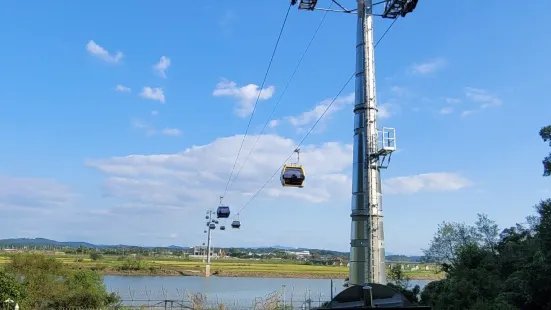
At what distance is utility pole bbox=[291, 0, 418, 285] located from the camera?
1435cm

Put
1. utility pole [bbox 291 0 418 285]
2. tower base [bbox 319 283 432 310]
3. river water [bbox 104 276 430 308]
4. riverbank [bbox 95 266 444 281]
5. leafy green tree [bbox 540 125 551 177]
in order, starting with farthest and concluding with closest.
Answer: riverbank [bbox 95 266 444 281]
river water [bbox 104 276 430 308]
leafy green tree [bbox 540 125 551 177]
utility pole [bbox 291 0 418 285]
tower base [bbox 319 283 432 310]

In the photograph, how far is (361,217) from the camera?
1451 cm

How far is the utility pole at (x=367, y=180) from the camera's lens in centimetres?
1435

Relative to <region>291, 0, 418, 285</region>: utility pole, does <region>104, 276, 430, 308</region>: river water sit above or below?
below

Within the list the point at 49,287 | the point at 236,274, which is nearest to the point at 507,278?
the point at 49,287

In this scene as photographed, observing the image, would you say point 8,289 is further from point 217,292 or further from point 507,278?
point 217,292

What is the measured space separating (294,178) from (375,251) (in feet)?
12.4

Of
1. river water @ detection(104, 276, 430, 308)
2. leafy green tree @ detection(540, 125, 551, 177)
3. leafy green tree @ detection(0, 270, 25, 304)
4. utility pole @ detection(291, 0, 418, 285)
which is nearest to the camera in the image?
utility pole @ detection(291, 0, 418, 285)

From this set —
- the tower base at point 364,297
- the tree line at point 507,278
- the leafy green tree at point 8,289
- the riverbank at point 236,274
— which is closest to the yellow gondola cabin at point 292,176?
the tree line at point 507,278

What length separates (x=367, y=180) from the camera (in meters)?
14.6

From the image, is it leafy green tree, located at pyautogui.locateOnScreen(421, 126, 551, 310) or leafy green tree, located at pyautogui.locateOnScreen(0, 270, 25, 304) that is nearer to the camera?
leafy green tree, located at pyautogui.locateOnScreen(421, 126, 551, 310)

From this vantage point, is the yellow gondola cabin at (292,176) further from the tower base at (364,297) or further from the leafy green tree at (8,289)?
the leafy green tree at (8,289)

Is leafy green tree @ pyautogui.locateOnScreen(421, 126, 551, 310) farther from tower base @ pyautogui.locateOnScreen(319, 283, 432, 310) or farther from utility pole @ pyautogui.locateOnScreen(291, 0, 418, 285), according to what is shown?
tower base @ pyautogui.locateOnScreen(319, 283, 432, 310)

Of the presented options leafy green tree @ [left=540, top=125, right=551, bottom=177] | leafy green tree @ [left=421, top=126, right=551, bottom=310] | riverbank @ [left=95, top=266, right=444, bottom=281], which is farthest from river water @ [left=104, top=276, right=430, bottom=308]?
riverbank @ [left=95, top=266, right=444, bottom=281]
